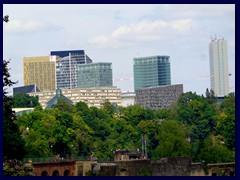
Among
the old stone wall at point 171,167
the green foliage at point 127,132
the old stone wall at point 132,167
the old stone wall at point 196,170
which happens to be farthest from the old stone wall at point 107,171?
the green foliage at point 127,132

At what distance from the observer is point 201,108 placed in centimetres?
19425

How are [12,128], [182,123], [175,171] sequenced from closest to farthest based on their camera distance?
[175,171] < [12,128] < [182,123]

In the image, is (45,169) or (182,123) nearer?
(45,169)

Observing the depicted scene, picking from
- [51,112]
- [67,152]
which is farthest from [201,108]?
[67,152]

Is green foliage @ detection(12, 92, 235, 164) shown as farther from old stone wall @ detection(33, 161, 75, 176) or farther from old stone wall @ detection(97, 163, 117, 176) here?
old stone wall @ detection(97, 163, 117, 176)

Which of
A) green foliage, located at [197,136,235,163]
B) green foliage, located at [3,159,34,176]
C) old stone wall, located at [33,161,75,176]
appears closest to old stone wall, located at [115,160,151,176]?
green foliage, located at [3,159,34,176]

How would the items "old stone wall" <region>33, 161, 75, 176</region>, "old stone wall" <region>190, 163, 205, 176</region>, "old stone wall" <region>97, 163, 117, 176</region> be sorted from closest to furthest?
"old stone wall" <region>190, 163, 205, 176</region> → "old stone wall" <region>97, 163, 117, 176</region> → "old stone wall" <region>33, 161, 75, 176</region>

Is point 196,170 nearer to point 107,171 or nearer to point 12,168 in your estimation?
point 107,171

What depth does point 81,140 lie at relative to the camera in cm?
14525

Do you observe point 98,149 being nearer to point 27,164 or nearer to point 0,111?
point 27,164

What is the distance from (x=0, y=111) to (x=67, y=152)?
85.1 m

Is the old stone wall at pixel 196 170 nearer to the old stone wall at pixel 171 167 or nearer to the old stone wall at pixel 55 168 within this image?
the old stone wall at pixel 171 167

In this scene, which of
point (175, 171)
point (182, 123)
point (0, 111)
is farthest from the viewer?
point (182, 123)

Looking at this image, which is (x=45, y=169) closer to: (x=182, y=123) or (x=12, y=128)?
(x=12, y=128)
